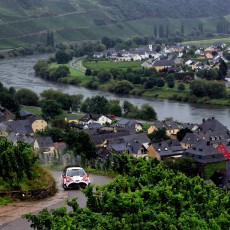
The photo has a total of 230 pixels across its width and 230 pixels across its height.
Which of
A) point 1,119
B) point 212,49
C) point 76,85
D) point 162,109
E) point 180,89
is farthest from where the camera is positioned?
point 212,49

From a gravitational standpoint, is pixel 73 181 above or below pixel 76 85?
above

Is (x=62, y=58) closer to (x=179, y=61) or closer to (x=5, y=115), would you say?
(x=179, y=61)

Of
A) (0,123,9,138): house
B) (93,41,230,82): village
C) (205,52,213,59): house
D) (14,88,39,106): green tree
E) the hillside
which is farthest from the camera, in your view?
the hillside

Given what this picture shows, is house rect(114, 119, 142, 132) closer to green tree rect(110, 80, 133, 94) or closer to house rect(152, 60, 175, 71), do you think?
green tree rect(110, 80, 133, 94)

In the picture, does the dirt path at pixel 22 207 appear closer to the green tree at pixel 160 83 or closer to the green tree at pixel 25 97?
the green tree at pixel 25 97

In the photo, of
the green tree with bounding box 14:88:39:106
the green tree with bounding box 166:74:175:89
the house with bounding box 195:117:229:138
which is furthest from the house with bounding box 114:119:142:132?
the green tree with bounding box 166:74:175:89

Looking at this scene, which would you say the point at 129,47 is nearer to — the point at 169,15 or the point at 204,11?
the point at 169,15

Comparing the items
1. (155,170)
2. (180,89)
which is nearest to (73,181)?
(155,170)
